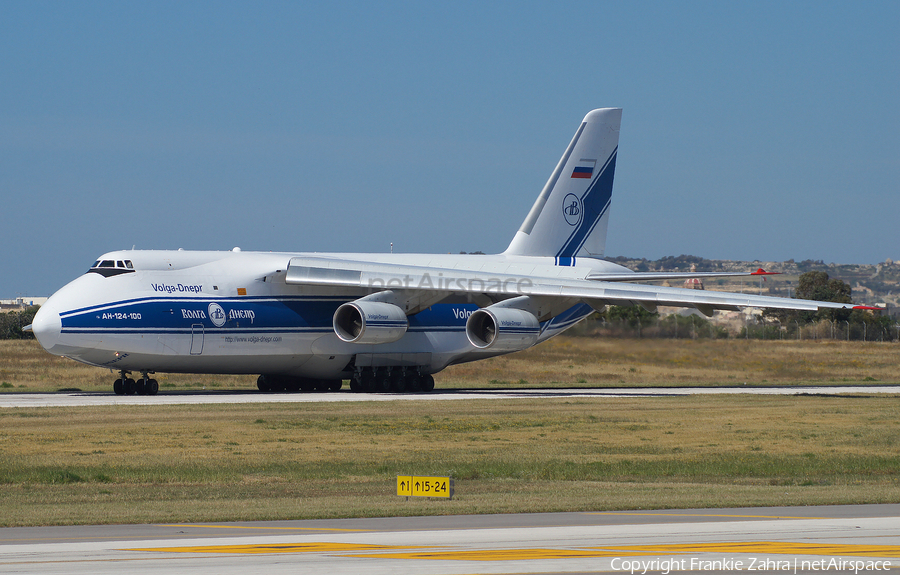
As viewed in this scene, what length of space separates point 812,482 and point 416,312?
61.9 feet

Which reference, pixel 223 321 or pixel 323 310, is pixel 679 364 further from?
pixel 223 321

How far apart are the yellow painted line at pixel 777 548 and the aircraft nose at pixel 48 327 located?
69.9 ft

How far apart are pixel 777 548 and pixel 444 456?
922 centimetres

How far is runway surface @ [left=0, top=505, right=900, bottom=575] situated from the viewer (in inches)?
342

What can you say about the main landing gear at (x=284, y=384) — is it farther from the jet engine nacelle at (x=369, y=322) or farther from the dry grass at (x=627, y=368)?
the jet engine nacelle at (x=369, y=322)

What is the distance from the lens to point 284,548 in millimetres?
9695

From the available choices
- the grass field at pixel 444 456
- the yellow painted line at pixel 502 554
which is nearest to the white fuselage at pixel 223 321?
the grass field at pixel 444 456

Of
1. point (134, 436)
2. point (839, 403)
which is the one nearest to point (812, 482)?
point (134, 436)

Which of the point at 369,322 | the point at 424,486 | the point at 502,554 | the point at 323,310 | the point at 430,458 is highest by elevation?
the point at 323,310

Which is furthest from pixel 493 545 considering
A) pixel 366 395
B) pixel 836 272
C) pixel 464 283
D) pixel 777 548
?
pixel 836 272

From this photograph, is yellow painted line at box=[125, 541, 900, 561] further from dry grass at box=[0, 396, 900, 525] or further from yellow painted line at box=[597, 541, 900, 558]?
dry grass at box=[0, 396, 900, 525]

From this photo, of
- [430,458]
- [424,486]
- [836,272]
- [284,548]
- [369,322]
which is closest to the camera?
[284,548]

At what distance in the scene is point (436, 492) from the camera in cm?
1332

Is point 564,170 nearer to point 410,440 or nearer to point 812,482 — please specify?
point 410,440
